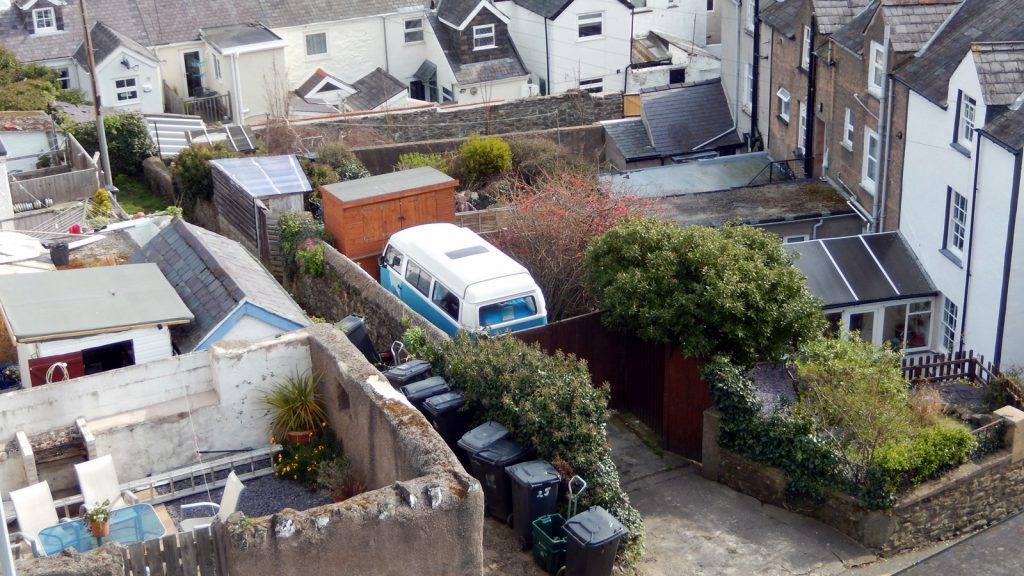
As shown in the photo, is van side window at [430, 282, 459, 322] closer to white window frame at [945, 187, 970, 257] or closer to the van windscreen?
the van windscreen

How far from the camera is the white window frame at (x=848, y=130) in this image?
86.1 feet

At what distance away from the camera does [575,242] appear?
2123 centimetres

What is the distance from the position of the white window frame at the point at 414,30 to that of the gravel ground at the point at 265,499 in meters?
31.0

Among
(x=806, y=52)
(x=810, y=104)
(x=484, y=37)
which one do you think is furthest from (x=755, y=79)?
(x=484, y=37)

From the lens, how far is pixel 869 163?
2562 cm

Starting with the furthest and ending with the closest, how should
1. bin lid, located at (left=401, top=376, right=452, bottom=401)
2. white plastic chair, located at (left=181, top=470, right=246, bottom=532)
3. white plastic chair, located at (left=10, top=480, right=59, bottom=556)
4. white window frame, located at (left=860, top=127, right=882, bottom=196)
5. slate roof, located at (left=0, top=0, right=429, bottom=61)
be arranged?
slate roof, located at (left=0, top=0, right=429, bottom=61) → white window frame, located at (left=860, top=127, right=882, bottom=196) → bin lid, located at (left=401, top=376, right=452, bottom=401) → white plastic chair, located at (left=181, top=470, right=246, bottom=532) → white plastic chair, located at (left=10, top=480, right=59, bottom=556)

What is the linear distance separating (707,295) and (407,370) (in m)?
4.51

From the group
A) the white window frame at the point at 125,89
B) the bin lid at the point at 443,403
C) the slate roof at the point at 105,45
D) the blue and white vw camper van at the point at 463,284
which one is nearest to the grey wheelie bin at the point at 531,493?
the bin lid at the point at 443,403

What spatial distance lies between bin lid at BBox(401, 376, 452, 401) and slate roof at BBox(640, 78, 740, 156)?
18113 millimetres

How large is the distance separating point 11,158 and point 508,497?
21.2 meters

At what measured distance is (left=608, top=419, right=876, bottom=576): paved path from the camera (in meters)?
15.3

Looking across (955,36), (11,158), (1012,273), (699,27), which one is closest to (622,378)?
(1012,273)

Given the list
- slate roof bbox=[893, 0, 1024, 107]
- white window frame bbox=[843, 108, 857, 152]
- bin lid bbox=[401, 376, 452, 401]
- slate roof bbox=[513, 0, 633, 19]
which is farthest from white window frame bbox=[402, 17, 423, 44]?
bin lid bbox=[401, 376, 452, 401]

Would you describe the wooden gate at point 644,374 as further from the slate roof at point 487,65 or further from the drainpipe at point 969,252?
the slate roof at point 487,65
